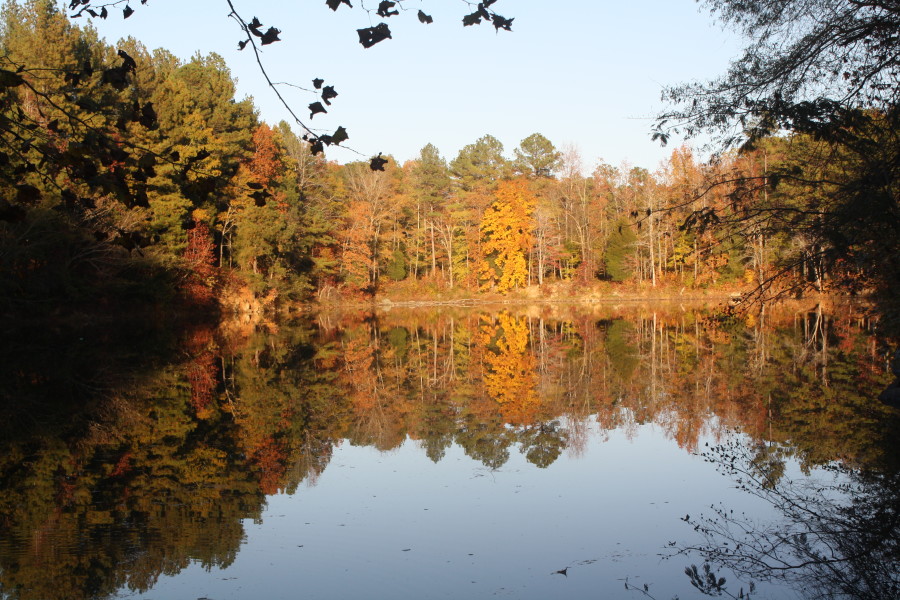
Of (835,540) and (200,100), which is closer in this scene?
(835,540)

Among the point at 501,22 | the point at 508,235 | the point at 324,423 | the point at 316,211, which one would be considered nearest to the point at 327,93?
the point at 501,22

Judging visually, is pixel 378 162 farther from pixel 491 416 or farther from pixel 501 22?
pixel 491 416

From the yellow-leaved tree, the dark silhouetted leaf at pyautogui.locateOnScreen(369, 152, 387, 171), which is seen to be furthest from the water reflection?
the yellow-leaved tree

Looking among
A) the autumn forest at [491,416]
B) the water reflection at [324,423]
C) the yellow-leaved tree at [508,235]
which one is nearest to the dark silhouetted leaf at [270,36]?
the autumn forest at [491,416]

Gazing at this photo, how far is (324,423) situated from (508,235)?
47.0 m

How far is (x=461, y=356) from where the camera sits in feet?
70.3

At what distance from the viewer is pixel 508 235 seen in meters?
57.9

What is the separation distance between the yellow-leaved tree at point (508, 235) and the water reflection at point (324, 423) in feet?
113

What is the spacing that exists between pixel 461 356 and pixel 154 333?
1237 centimetres

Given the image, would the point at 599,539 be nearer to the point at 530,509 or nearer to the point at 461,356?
the point at 530,509

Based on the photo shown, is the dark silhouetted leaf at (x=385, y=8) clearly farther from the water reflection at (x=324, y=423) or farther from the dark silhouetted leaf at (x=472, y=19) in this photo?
the water reflection at (x=324, y=423)

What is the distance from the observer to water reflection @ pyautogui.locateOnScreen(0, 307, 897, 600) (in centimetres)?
656

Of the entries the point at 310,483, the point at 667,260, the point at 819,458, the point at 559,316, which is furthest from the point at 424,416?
the point at 667,260

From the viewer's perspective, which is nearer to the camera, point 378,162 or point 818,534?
point 378,162
